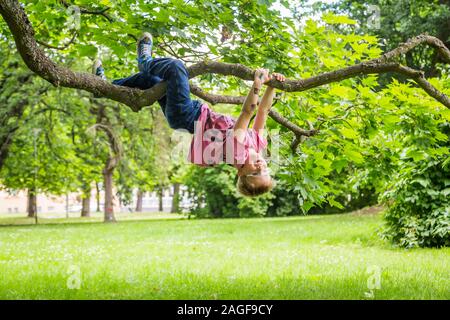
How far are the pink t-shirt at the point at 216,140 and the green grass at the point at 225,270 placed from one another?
2207 millimetres

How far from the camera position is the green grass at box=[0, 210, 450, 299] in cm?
652

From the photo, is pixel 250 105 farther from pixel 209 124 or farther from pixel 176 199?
→ pixel 176 199

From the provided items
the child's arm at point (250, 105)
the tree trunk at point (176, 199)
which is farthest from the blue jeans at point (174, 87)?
the tree trunk at point (176, 199)

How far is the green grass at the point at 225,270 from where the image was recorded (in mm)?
6520

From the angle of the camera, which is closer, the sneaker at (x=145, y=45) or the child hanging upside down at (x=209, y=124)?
the child hanging upside down at (x=209, y=124)

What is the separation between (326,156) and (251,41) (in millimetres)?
1683

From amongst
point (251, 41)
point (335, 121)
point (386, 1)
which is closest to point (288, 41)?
point (251, 41)

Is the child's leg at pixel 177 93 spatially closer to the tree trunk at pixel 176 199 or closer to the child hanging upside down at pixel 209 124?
the child hanging upside down at pixel 209 124

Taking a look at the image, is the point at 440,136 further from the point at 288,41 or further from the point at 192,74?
the point at 192,74

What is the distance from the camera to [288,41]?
6.25 m

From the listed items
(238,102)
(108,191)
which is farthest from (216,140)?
(108,191)

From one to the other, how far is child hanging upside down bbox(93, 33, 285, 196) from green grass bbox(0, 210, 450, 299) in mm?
2098

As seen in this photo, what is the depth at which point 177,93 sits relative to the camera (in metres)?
4.47

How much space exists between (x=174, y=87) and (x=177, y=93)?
0.06m
